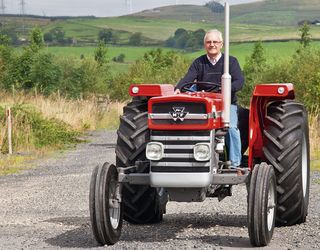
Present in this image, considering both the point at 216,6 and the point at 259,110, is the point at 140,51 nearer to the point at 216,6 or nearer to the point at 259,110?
the point at 259,110

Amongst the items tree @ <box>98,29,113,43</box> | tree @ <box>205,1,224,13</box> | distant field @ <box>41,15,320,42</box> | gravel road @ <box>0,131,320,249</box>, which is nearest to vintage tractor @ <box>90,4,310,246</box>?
gravel road @ <box>0,131,320,249</box>

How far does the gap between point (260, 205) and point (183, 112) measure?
1.19 m

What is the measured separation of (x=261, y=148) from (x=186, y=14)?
183m

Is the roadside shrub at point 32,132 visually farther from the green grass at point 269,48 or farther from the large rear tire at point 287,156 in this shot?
the green grass at point 269,48

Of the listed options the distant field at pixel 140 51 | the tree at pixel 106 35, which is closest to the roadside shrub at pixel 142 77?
the distant field at pixel 140 51

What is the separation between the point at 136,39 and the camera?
448ft

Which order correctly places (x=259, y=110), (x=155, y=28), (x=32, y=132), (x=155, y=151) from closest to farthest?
(x=155, y=151) → (x=259, y=110) → (x=32, y=132) → (x=155, y=28)

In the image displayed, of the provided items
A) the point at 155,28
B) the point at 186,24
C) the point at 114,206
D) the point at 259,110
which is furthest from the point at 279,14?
the point at 114,206

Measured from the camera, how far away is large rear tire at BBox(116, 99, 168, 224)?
10.6 metres

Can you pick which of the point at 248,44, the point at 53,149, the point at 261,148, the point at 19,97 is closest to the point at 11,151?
the point at 53,149

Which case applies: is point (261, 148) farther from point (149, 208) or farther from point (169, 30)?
point (169, 30)

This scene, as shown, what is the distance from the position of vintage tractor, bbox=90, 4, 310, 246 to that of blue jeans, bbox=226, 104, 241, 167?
135 millimetres

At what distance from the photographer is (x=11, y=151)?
24.5 meters

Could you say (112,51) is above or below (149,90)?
below
